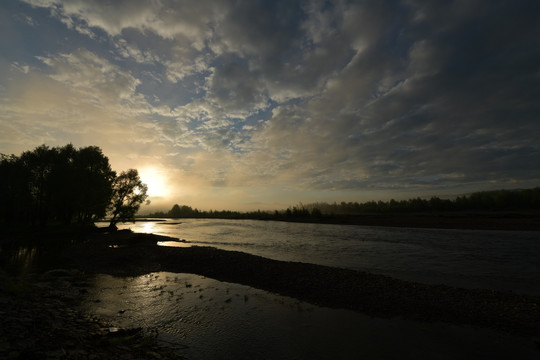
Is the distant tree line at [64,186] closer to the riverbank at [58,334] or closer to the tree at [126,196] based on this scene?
the tree at [126,196]

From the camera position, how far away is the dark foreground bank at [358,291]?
9.71m

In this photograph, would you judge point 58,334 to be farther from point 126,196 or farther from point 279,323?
point 126,196

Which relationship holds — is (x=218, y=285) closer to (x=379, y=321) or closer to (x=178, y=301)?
(x=178, y=301)

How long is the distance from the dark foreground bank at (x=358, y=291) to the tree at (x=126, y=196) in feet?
135

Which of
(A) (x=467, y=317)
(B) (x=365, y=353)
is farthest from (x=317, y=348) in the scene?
(A) (x=467, y=317)

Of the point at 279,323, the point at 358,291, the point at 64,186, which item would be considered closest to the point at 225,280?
the point at 279,323

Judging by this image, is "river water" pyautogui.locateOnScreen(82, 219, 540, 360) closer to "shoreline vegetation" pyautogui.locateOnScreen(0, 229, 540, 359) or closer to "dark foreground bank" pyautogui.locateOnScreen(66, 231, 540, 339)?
"shoreline vegetation" pyautogui.locateOnScreen(0, 229, 540, 359)

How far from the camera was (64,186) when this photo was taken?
4875cm

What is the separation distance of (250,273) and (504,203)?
9414cm

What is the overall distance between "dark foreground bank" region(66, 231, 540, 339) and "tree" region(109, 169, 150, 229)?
135 feet

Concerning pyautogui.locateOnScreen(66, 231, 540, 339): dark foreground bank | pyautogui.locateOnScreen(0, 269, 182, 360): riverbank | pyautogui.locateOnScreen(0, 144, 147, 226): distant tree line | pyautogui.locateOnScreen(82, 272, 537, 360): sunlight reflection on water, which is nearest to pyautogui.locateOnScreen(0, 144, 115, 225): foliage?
pyautogui.locateOnScreen(0, 144, 147, 226): distant tree line

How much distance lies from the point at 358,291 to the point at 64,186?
63.1 metres

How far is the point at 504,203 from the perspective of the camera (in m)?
70.1

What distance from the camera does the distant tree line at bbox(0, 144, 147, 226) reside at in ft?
149
